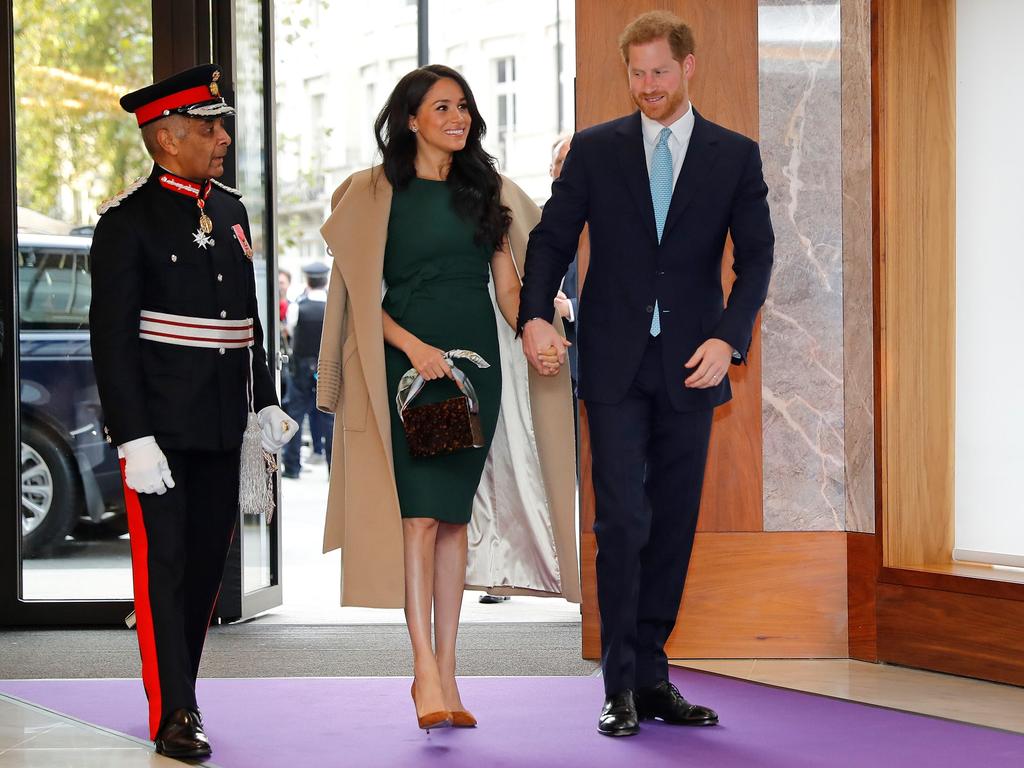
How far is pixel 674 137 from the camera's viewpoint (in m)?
3.04

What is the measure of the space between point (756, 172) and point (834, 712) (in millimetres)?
1310

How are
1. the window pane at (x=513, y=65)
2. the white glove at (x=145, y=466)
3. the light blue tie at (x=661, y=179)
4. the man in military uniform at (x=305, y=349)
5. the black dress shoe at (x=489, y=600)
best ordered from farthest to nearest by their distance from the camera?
the window pane at (x=513, y=65)
the man in military uniform at (x=305, y=349)
the black dress shoe at (x=489, y=600)
the light blue tie at (x=661, y=179)
the white glove at (x=145, y=466)

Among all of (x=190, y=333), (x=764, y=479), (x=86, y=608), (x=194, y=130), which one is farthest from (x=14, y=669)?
(x=764, y=479)

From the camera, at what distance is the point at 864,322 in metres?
3.83

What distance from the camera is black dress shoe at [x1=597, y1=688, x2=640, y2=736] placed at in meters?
2.96

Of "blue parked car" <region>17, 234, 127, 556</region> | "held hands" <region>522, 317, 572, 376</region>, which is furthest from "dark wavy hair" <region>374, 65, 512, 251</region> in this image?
"blue parked car" <region>17, 234, 127, 556</region>

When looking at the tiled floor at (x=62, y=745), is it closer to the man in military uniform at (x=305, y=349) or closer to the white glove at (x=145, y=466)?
the white glove at (x=145, y=466)

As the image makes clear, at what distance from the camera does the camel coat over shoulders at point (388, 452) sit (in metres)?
3.04

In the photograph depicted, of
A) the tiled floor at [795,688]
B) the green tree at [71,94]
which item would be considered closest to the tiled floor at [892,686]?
the tiled floor at [795,688]

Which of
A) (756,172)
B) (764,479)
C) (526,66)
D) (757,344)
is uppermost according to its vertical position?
(526,66)

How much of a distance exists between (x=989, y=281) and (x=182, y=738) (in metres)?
2.54

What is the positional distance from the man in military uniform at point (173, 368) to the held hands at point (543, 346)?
2.14 feet

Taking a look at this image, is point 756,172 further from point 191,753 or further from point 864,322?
point 191,753

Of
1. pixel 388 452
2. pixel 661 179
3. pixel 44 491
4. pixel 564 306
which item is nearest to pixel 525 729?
pixel 388 452
